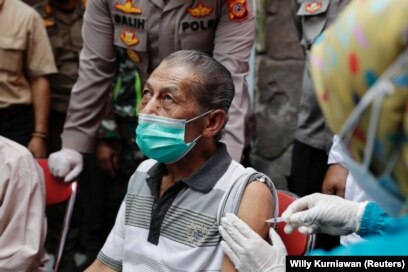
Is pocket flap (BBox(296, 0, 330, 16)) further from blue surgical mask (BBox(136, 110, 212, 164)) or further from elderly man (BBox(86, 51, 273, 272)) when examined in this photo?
blue surgical mask (BBox(136, 110, 212, 164))

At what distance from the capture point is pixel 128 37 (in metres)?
3.42

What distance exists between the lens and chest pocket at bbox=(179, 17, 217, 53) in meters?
3.33

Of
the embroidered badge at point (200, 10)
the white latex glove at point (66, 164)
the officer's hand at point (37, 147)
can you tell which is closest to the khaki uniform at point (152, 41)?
the embroidered badge at point (200, 10)

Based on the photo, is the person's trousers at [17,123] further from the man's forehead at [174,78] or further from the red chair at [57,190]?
the man's forehead at [174,78]

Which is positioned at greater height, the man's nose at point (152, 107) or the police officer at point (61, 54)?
the man's nose at point (152, 107)

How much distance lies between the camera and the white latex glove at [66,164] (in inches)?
127

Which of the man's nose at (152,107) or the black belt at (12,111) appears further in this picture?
the black belt at (12,111)

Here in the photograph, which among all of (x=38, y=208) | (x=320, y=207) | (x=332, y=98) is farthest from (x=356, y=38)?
(x=38, y=208)

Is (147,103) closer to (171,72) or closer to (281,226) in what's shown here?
(171,72)

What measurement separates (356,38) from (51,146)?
135 inches

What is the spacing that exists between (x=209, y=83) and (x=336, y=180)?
2.87ft

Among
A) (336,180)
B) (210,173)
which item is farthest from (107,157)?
(210,173)

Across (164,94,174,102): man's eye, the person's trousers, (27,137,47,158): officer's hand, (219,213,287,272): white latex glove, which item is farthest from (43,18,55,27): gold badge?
(219,213,287,272): white latex glove

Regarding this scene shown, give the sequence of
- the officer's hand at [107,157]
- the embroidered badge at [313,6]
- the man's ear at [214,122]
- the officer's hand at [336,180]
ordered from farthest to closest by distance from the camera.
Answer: the officer's hand at [107,157], the embroidered badge at [313,6], the officer's hand at [336,180], the man's ear at [214,122]
